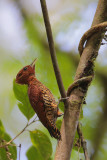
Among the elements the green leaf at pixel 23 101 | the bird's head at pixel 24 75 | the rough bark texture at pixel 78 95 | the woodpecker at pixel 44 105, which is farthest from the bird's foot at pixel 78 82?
the bird's head at pixel 24 75

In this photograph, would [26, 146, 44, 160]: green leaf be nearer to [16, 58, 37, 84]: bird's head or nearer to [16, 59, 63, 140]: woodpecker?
[16, 59, 63, 140]: woodpecker

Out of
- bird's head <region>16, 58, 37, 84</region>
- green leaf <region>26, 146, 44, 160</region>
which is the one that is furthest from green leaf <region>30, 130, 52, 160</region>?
bird's head <region>16, 58, 37, 84</region>

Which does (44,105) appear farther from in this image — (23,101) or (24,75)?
(24,75)

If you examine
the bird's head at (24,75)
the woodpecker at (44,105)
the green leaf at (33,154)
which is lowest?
the green leaf at (33,154)

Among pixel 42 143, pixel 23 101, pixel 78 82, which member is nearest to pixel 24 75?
pixel 23 101

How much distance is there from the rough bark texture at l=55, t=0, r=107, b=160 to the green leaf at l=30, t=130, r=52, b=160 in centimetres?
53

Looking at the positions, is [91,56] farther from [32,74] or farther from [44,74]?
[44,74]

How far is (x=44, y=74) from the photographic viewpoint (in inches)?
122

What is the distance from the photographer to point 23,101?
1.83m

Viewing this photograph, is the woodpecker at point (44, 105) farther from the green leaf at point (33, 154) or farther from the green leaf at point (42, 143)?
the green leaf at point (33, 154)

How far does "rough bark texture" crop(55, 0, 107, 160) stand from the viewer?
125 cm

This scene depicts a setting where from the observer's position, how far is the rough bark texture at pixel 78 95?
1.25 m

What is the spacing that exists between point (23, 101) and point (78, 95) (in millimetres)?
553

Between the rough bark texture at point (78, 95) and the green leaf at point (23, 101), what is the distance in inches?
20.1
